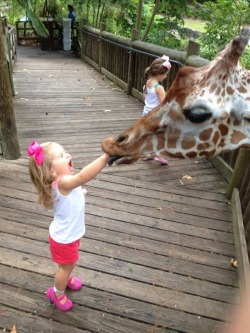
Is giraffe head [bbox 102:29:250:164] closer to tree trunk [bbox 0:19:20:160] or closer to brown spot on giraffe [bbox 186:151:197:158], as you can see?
brown spot on giraffe [bbox 186:151:197:158]

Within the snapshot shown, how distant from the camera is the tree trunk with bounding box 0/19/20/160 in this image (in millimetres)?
4012

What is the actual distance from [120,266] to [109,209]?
0.86m

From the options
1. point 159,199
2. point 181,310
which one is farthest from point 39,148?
point 159,199

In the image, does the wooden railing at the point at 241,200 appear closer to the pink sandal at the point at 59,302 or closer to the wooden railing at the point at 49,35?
the pink sandal at the point at 59,302

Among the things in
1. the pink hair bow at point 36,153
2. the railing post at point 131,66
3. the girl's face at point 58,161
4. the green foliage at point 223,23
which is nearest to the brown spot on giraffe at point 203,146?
the girl's face at point 58,161

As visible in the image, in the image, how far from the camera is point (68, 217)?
2123mm

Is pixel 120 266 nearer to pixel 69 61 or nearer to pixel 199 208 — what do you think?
pixel 199 208

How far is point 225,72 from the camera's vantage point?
175cm

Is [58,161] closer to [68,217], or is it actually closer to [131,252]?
[68,217]

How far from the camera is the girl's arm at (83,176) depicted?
1.85 m

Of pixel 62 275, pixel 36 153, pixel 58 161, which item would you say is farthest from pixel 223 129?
pixel 62 275

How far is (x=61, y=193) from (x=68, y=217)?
0.60 ft

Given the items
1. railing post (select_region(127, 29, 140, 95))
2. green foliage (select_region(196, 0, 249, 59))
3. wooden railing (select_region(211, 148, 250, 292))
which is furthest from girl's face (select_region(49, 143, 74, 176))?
green foliage (select_region(196, 0, 249, 59))

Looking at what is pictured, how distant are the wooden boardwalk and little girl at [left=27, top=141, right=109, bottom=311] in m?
0.28
